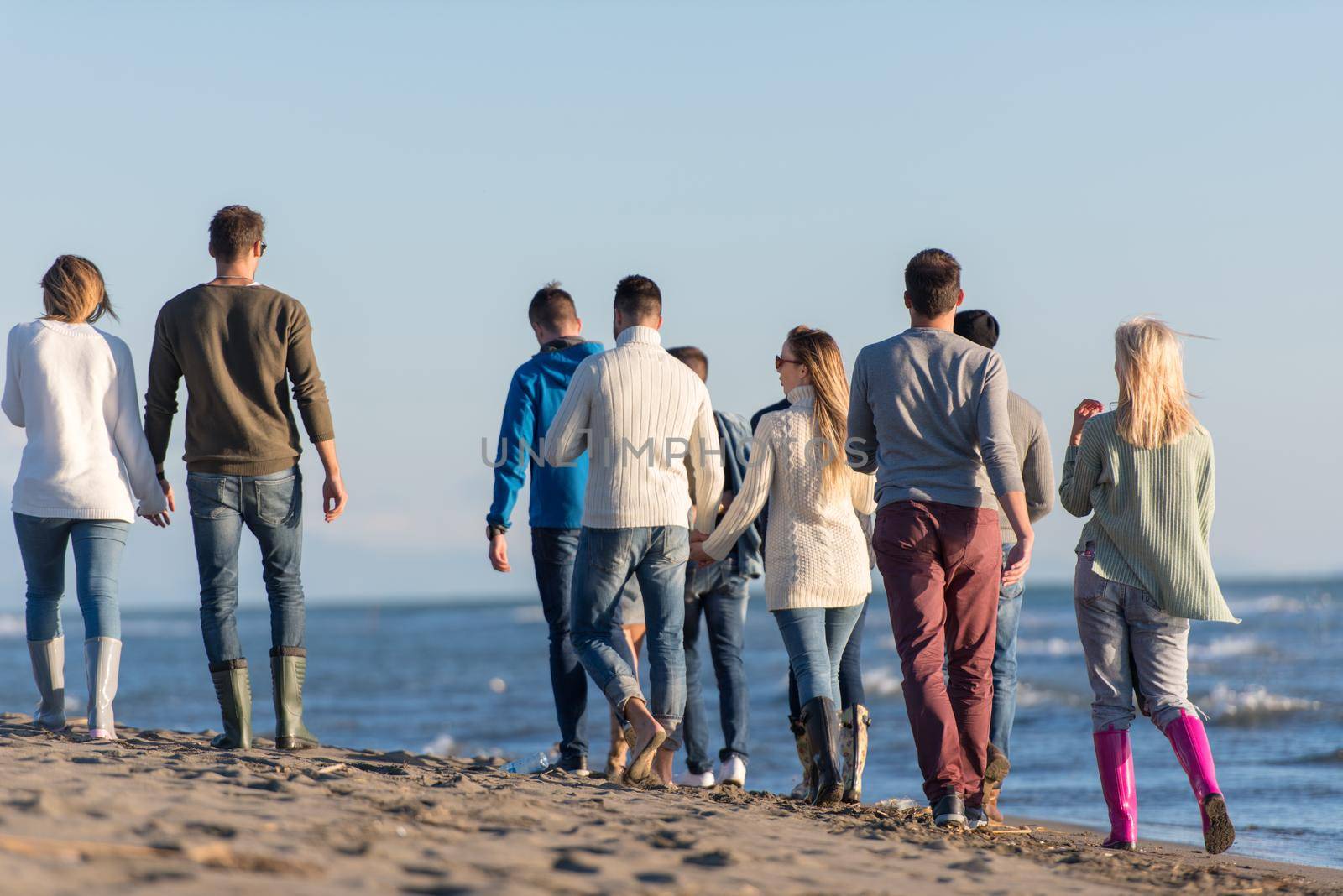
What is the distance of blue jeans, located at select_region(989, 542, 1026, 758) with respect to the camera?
16.6ft

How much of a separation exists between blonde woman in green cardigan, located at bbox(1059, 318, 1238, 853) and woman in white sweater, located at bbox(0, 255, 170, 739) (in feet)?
11.6

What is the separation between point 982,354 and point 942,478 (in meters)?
0.43

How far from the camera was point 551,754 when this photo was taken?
18.9 feet

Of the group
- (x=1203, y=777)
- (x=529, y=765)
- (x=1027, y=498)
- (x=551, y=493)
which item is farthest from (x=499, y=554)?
(x=1203, y=777)

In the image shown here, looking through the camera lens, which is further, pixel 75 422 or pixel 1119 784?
pixel 75 422

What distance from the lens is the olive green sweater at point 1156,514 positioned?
4.43m

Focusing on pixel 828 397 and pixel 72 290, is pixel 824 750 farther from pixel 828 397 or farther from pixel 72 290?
pixel 72 290

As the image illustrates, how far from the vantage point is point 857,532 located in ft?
17.0

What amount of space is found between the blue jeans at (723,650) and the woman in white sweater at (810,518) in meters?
0.53

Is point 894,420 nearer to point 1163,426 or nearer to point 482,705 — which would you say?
point 1163,426

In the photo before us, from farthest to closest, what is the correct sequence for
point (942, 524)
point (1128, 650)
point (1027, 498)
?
point (1027, 498) → point (1128, 650) → point (942, 524)

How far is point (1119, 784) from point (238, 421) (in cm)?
341

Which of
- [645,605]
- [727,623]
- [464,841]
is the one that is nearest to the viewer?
[464,841]

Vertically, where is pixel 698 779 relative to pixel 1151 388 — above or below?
below
